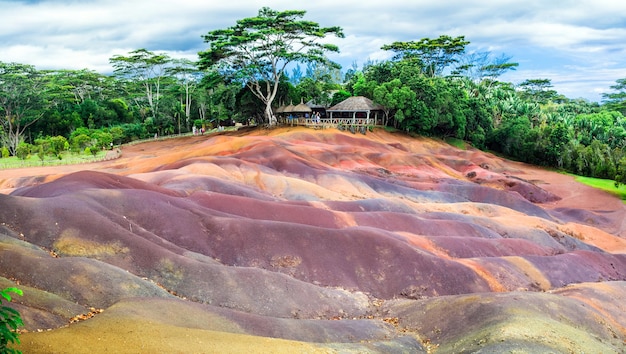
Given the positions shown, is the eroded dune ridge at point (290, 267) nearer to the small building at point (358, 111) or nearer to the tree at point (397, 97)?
the tree at point (397, 97)

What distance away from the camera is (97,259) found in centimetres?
1964

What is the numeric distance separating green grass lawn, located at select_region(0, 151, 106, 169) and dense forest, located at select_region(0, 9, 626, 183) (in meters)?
1.18

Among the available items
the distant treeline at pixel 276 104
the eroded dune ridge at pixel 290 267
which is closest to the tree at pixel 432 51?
the distant treeline at pixel 276 104

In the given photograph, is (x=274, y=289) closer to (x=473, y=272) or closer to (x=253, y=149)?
(x=473, y=272)

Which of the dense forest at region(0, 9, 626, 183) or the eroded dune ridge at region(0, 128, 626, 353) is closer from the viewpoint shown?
the eroded dune ridge at region(0, 128, 626, 353)

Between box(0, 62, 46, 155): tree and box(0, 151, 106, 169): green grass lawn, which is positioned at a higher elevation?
box(0, 62, 46, 155): tree

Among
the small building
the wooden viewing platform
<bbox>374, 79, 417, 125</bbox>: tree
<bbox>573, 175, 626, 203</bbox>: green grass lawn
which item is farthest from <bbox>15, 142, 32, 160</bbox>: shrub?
<bbox>573, 175, 626, 203</bbox>: green grass lawn

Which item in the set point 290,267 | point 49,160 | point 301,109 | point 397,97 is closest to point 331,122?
point 301,109

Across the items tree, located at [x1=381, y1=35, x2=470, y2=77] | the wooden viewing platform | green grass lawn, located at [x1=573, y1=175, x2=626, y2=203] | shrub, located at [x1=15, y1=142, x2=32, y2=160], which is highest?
tree, located at [x1=381, y1=35, x2=470, y2=77]

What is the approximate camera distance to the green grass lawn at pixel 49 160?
2088 inches

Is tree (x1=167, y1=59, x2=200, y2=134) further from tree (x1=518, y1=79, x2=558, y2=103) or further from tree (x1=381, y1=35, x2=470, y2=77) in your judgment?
tree (x1=518, y1=79, x2=558, y2=103)

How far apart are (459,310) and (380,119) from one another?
6097 cm

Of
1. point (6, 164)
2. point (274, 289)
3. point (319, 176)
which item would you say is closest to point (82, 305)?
point (274, 289)

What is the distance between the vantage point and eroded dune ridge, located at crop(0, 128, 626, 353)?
14.9 meters
